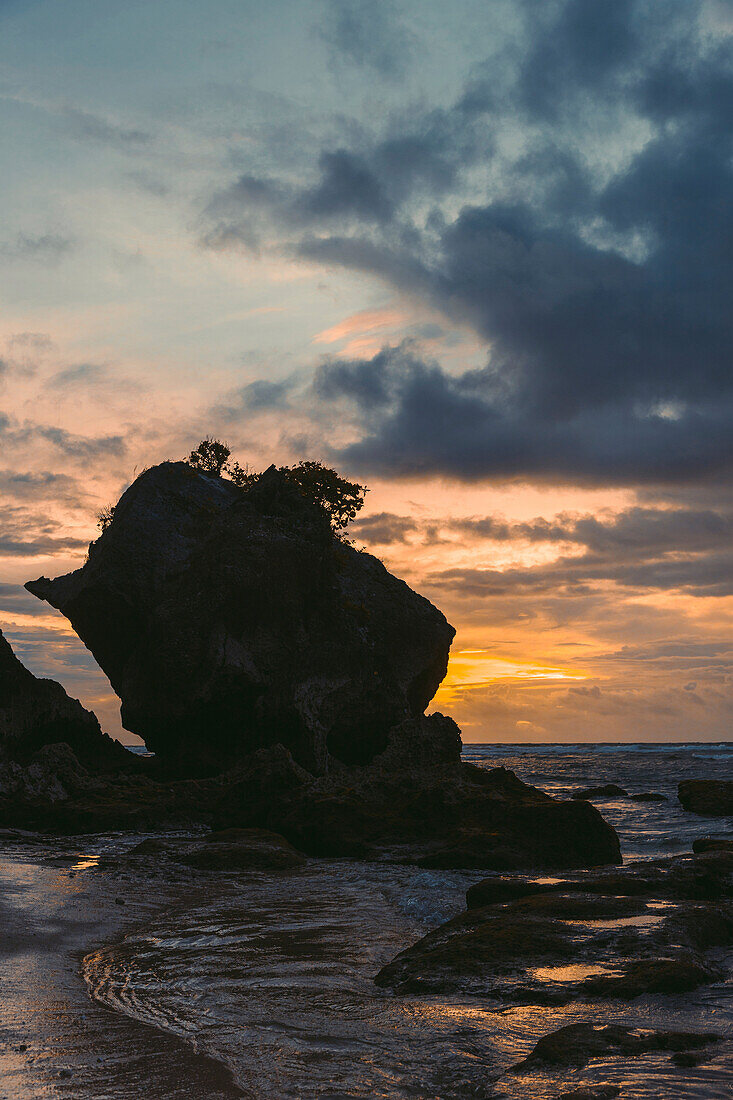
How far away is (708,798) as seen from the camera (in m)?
23.5

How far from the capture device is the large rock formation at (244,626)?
27609mm

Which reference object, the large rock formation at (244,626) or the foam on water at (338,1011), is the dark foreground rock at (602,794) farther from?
the foam on water at (338,1011)

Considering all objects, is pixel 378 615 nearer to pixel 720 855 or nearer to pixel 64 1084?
pixel 720 855

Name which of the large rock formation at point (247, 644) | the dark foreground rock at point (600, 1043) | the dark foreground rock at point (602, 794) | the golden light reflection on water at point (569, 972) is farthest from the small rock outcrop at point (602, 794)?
the dark foreground rock at point (600, 1043)

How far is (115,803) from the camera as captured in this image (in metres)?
19.6

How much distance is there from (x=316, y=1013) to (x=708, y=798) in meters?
20.5

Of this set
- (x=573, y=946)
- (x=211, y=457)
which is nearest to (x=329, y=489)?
(x=211, y=457)

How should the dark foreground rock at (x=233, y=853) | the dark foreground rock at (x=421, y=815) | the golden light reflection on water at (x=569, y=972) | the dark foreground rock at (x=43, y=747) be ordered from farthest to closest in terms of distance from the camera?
the dark foreground rock at (x=43, y=747)
the dark foreground rock at (x=421, y=815)
the dark foreground rock at (x=233, y=853)
the golden light reflection on water at (x=569, y=972)

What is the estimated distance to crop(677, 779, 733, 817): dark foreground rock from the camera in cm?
2244

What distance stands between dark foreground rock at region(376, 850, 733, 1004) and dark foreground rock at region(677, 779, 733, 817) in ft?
47.2

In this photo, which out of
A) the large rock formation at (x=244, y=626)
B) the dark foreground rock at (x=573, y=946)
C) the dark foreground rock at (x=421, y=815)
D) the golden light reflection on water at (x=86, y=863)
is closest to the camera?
the dark foreground rock at (x=573, y=946)

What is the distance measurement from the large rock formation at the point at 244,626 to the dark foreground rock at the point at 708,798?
9.17 meters

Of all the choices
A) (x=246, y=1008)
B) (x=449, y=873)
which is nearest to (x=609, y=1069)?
(x=246, y=1008)

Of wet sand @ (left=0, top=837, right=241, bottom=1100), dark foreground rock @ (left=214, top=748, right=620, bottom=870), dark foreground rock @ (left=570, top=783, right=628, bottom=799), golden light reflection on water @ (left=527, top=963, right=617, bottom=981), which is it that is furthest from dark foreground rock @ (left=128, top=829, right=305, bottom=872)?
dark foreground rock @ (left=570, top=783, right=628, bottom=799)
